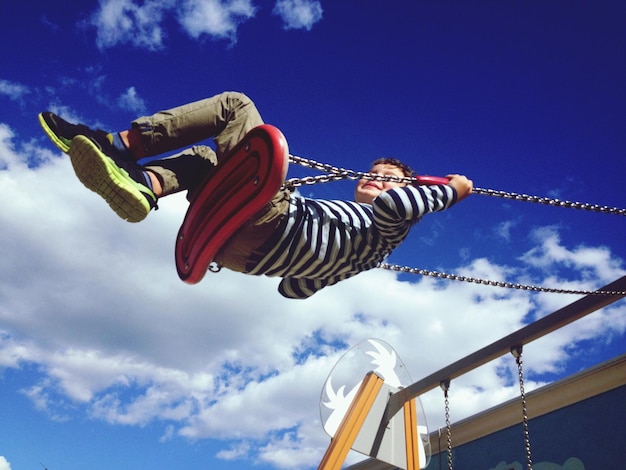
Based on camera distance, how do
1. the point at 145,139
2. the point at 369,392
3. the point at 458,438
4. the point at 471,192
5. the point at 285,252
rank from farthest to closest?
the point at 458,438 → the point at 369,392 → the point at 471,192 → the point at 285,252 → the point at 145,139

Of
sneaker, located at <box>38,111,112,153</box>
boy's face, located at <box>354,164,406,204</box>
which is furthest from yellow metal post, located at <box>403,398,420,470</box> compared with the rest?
sneaker, located at <box>38,111,112,153</box>

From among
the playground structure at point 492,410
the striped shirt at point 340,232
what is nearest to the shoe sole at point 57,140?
the striped shirt at point 340,232

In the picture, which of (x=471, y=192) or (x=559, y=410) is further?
(x=559, y=410)

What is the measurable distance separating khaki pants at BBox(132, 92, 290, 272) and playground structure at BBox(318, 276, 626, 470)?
1.84 meters

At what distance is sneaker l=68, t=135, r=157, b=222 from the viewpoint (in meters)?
2.32

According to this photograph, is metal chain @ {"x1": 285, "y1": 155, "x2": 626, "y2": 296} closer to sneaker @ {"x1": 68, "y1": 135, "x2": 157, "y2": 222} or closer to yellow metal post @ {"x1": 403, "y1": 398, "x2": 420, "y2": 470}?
sneaker @ {"x1": 68, "y1": 135, "x2": 157, "y2": 222}

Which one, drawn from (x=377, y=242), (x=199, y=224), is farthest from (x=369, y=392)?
(x=199, y=224)

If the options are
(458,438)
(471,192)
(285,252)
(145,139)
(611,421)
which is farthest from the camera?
(458,438)

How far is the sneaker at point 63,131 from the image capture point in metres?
2.41

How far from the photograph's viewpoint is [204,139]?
270 cm

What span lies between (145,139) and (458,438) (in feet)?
26.0

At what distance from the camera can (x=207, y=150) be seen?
295 cm

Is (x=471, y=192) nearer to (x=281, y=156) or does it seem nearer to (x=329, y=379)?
(x=281, y=156)

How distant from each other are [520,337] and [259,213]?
238cm
